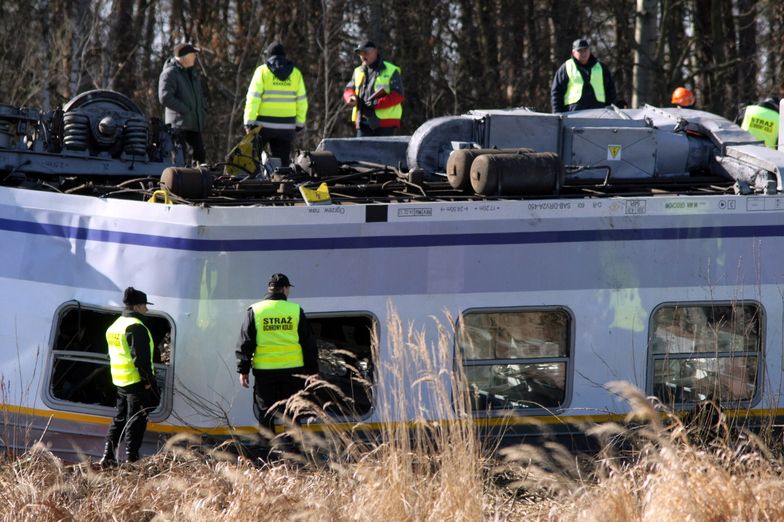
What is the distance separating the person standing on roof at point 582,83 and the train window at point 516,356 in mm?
4999

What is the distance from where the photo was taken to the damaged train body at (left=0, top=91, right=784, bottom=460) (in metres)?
7.21

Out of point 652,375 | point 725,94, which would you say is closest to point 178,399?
point 652,375

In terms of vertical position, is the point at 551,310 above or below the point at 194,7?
below

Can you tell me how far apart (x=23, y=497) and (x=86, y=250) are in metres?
1.68

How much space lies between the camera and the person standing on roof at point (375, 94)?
40.6ft

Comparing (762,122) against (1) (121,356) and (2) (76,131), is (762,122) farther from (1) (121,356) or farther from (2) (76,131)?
(1) (121,356)

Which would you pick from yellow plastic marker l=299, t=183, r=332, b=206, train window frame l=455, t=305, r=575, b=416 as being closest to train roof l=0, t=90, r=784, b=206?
yellow plastic marker l=299, t=183, r=332, b=206

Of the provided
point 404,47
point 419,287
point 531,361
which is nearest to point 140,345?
point 419,287

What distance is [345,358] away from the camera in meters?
7.64

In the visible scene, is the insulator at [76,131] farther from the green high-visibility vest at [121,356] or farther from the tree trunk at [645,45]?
the tree trunk at [645,45]

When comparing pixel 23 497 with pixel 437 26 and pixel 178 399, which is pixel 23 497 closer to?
pixel 178 399

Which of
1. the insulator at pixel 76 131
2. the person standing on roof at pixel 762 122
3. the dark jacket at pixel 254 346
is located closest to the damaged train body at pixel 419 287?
the dark jacket at pixel 254 346

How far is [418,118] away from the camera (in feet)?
63.5

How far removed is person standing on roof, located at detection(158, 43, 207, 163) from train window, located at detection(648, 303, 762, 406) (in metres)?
5.69
